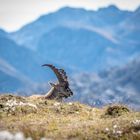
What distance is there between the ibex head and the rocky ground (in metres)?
6.43

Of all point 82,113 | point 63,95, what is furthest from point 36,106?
point 63,95

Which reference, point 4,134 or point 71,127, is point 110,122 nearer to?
point 71,127

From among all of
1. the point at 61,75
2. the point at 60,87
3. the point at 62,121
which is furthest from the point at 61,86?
the point at 62,121

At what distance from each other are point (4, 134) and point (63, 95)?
18068 mm

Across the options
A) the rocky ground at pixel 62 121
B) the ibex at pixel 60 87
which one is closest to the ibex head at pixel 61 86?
the ibex at pixel 60 87

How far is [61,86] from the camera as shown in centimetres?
3142

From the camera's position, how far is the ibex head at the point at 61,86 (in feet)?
102

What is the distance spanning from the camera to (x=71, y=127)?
18.2 meters

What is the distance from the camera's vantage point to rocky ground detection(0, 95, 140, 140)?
16.5 metres

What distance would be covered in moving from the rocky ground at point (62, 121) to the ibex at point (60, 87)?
6.33 m

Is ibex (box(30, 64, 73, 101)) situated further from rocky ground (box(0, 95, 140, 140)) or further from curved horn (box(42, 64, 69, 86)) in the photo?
rocky ground (box(0, 95, 140, 140))

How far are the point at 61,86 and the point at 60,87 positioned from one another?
0.11 metres

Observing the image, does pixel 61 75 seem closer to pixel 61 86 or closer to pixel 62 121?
pixel 61 86

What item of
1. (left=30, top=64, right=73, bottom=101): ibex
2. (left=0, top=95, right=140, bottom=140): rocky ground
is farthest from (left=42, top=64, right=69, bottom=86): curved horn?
(left=0, top=95, right=140, bottom=140): rocky ground
